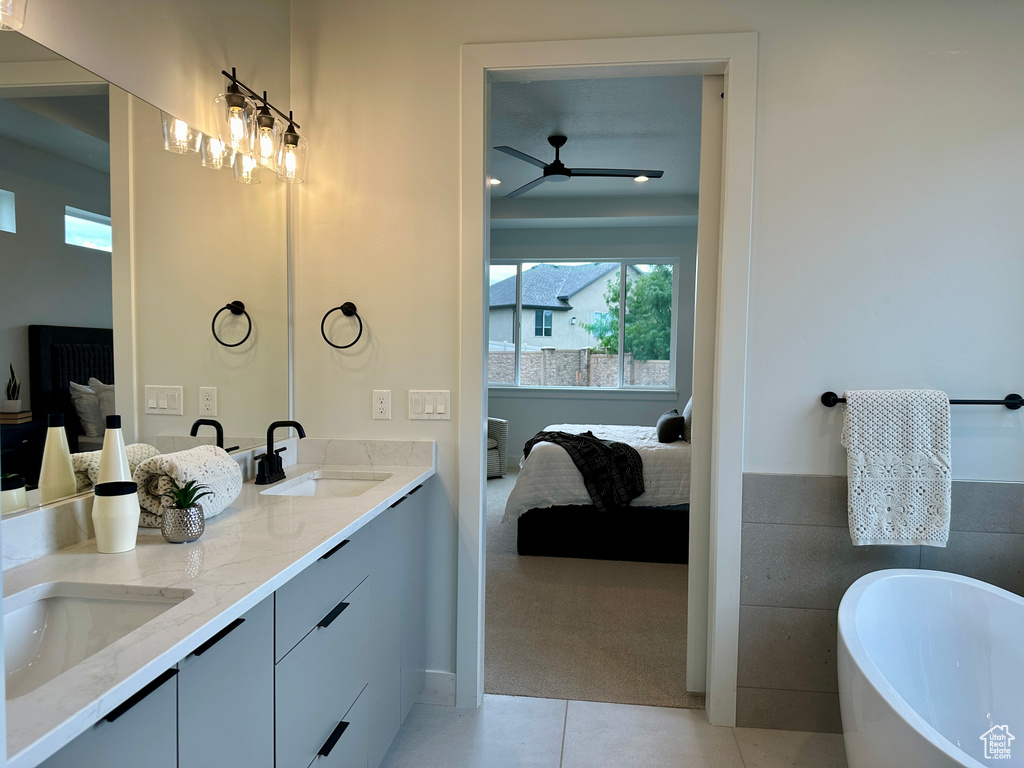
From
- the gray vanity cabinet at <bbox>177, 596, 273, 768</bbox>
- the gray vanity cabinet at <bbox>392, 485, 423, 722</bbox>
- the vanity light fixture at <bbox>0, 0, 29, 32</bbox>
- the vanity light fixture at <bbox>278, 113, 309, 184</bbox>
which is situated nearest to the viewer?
the gray vanity cabinet at <bbox>177, 596, 273, 768</bbox>

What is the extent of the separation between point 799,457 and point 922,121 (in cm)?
117

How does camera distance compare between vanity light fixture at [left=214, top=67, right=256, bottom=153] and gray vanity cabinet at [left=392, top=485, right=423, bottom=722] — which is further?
gray vanity cabinet at [left=392, top=485, right=423, bottom=722]

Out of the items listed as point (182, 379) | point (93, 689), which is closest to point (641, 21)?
point (182, 379)

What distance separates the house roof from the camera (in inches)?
284

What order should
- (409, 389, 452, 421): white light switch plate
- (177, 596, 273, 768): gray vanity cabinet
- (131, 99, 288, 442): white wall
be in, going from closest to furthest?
(177, 596, 273, 768): gray vanity cabinet
(131, 99, 288, 442): white wall
(409, 389, 452, 421): white light switch plate

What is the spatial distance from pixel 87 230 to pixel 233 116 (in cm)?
76

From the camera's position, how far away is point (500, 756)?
2090mm

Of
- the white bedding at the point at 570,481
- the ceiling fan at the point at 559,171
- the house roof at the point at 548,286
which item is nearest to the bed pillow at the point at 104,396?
the white bedding at the point at 570,481

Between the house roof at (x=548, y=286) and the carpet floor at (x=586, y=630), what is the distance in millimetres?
3726

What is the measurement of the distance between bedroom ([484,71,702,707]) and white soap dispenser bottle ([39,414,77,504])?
5.67 ft

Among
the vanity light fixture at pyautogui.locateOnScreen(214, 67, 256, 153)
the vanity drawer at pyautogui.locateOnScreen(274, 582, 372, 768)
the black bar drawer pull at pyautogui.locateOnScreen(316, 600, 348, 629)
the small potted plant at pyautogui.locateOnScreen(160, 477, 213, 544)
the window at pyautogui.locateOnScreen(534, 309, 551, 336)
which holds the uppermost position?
the vanity light fixture at pyautogui.locateOnScreen(214, 67, 256, 153)

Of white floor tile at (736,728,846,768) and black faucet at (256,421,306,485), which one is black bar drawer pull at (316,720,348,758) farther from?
white floor tile at (736,728,846,768)

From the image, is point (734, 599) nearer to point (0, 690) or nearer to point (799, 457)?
point (799, 457)

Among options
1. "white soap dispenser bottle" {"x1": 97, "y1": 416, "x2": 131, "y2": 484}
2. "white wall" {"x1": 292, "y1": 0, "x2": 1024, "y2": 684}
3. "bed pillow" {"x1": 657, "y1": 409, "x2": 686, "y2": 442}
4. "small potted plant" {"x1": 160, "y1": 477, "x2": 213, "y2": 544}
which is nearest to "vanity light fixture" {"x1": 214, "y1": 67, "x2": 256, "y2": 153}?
"white wall" {"x1": 292, "y1": 0, "x2": 1024, "y2": 684}
